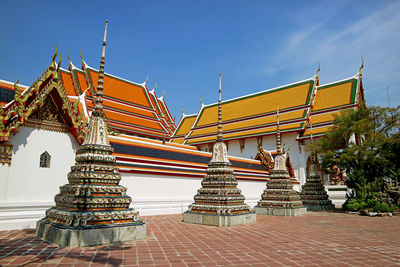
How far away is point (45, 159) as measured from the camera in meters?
7.33

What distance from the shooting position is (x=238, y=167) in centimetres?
1484

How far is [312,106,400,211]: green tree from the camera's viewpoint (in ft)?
41.4

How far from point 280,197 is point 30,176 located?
8038 millimetres

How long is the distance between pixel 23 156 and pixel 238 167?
1006cm

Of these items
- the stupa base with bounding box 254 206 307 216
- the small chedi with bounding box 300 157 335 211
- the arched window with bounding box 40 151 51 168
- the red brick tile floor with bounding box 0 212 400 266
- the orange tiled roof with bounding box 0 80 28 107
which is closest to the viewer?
the red brick tile floor with bounding box 0 212 400 266

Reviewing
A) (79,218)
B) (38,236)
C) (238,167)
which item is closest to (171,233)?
(79,218)

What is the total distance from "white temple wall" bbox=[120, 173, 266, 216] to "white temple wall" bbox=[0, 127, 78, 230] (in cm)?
225

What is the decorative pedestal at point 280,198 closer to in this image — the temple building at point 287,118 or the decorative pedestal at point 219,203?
the decorative pedestal at point 219,203

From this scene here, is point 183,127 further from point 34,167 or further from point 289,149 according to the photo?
point 34,167

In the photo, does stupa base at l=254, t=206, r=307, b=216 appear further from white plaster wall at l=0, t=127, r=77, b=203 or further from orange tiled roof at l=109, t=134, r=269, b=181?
white plaster wall at l=0, t=127, r=77, b=203

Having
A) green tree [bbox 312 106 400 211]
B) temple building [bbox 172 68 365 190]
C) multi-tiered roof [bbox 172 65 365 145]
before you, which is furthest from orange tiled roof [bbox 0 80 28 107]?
multi-tiered roof [bbox 172 65 365 145]

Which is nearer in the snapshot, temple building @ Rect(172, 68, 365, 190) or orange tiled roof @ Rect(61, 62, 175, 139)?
orange tiled roof @ Rect(61, 62, 175, 139)

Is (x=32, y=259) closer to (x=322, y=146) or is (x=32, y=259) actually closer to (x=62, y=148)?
(x=62, y=148)

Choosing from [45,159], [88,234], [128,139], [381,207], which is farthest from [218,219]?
[381,207]
